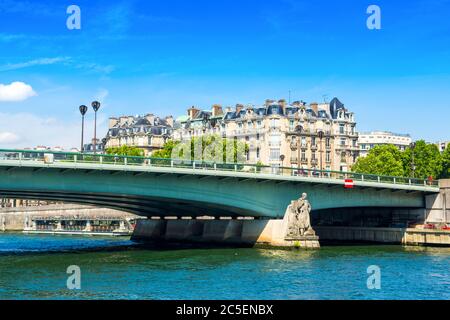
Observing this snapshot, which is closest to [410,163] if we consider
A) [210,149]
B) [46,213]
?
[210,149]

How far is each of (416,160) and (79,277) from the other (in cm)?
8388

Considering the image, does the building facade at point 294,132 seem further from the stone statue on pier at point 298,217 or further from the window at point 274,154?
the stone statue on pier at point 298,217

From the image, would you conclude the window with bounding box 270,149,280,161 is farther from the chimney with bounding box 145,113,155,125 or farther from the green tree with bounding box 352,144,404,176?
the chimney with bounding box 145,113,155,125

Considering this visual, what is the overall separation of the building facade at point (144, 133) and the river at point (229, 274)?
335 ft

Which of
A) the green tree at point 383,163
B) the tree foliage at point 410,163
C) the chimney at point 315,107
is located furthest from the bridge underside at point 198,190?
the chimney at point 315,107

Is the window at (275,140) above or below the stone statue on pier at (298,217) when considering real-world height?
above

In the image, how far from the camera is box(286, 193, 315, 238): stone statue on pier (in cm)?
6561

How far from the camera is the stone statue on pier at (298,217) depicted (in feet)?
215

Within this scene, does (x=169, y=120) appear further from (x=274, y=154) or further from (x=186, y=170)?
(x=186, y=170)

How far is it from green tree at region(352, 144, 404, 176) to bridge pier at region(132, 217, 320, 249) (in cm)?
4065

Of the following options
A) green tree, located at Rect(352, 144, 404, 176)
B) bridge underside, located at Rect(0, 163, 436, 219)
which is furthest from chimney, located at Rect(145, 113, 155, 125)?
bridge underside, located at Rect(0, 163, 436, 219)

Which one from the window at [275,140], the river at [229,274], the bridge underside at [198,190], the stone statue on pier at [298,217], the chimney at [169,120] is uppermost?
the chimney at [169,120]
